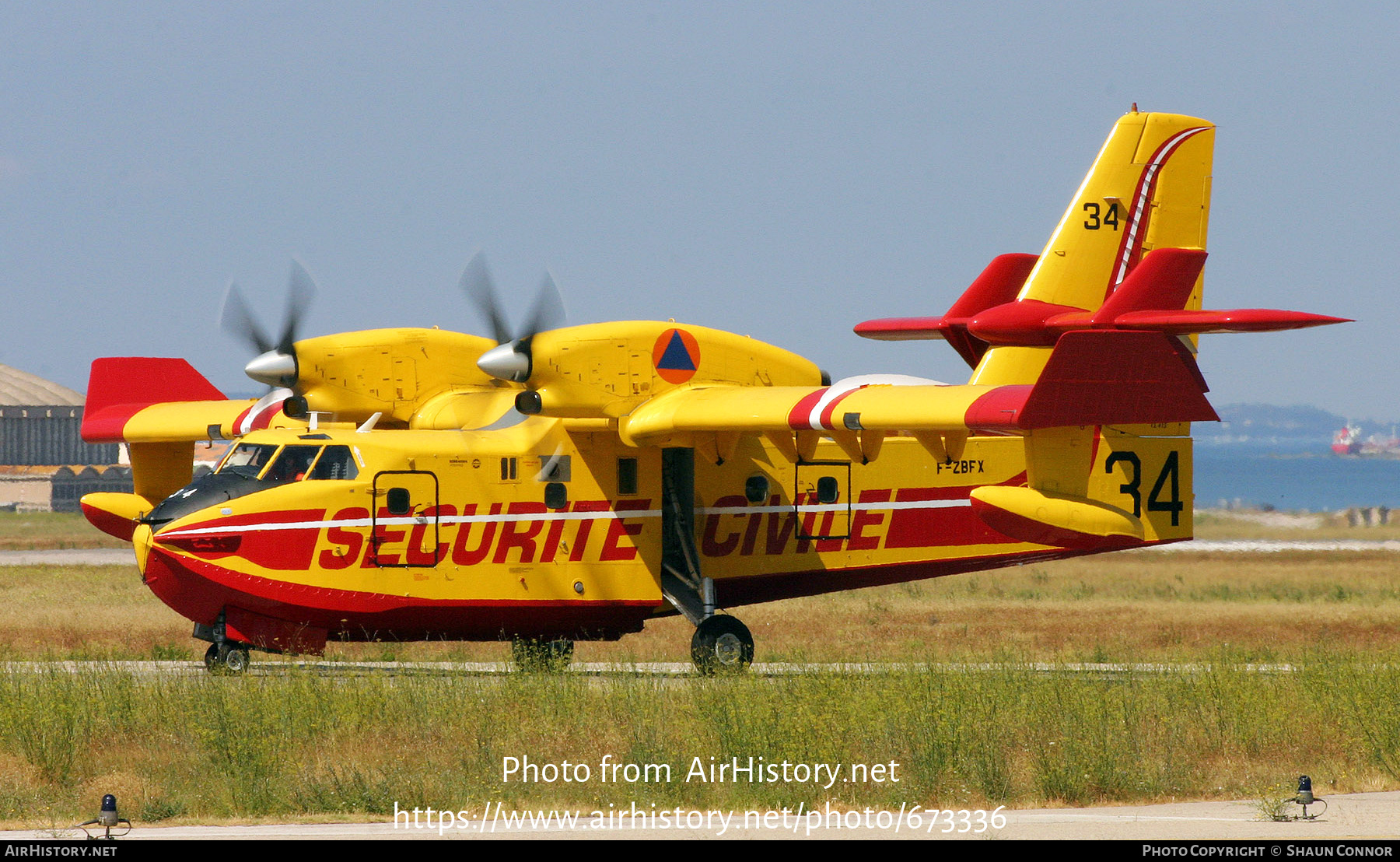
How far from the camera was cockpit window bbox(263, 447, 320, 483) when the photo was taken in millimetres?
19297

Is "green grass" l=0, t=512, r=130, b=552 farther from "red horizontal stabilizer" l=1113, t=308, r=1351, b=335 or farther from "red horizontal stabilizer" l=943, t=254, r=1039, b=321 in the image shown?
"red horizontal stabilizer" l=1113, t=308, r=1351, b=335

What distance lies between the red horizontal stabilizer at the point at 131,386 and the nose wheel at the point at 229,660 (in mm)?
6591

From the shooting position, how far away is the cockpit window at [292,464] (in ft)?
63.3

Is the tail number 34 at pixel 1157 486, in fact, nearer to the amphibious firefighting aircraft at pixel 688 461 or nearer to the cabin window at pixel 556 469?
the amphibious firefighting aircraft at pixel 688 461

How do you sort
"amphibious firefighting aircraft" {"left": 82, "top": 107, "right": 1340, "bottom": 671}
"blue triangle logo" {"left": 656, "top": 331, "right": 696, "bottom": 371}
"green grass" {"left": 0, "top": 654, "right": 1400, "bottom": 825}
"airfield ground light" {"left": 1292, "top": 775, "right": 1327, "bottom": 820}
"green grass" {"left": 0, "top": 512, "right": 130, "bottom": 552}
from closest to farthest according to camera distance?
"airfield ground light" {"left": 1292, "top": 775, "right": 1327, "bottom": 820}, "green grass" {"left": 0, "top": 654, "right": 1400, "bottom": 825}, "amphibious firefighting aircraft" {"left": 82, "top": 107, "right": 1340, "bottom": 671}, "blue triangle logo" {"left": 656, "top": 331, "right": 696, "bottom": 371}, "green grass" {"left": 0, "top": 512, "right": 130, "bottom": 552}

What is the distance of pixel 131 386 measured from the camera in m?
25.3

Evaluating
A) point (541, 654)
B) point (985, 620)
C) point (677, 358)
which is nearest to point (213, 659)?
point (541, 654)

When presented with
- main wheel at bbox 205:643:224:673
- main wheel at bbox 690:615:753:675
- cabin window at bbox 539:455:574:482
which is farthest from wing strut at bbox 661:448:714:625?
main wheel at bbox 205:643:224:673

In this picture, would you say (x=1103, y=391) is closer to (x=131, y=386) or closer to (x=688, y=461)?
(x=688, y=461)

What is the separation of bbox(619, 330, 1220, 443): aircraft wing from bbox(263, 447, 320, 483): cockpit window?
12.2 feet

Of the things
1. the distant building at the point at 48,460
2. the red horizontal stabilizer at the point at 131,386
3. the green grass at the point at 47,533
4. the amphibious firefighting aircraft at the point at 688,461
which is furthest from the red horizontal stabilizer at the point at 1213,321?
the distant building at the point at 48,460

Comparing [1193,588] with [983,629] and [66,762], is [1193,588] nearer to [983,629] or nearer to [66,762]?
[983,629]
